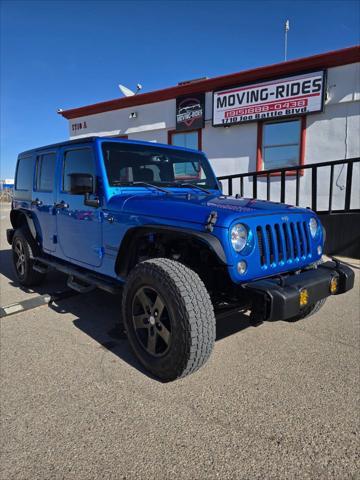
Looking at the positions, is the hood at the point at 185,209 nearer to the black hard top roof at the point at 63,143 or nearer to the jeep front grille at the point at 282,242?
the jeep front grille at the point at 282,242

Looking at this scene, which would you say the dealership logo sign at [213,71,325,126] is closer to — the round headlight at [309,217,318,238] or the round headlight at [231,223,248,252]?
the round headlight at [309,217,318,238]

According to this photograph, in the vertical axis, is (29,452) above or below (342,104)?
below

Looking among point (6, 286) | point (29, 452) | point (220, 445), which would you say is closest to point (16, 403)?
point (29, 452)

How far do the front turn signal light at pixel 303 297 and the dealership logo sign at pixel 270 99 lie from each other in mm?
7311

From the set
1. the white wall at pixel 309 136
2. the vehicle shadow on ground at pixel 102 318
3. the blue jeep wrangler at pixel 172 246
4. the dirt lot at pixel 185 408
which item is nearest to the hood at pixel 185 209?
the blue jeep wrangler at pixel 172 246

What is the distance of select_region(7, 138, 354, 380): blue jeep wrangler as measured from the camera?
8.03ft

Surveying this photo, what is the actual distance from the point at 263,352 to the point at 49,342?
199cm

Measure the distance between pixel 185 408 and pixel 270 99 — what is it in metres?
8.61

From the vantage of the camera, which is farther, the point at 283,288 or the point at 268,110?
the point at 268,110

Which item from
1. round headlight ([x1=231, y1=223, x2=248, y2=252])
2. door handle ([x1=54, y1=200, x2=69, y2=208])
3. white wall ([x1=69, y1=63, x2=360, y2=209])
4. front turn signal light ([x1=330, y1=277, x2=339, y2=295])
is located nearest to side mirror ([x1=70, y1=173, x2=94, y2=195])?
door handle ([x1=54, y1=200, x2=69, y2=208])

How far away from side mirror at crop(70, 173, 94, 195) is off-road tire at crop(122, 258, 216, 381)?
45.3 inches

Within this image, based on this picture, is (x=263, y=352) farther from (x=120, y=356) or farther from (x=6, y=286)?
(x=6, y=286)

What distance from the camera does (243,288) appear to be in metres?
2.52

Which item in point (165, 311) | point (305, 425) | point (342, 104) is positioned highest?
point (342, 104)
